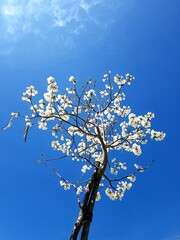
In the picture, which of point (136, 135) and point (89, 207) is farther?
point (136, 135)

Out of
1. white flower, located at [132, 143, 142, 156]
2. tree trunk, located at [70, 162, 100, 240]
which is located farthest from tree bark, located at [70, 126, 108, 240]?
white flower, located at [132, 143, 142, 156]

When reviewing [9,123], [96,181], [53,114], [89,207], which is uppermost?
[53,114]

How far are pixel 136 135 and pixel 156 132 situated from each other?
71 centimetres

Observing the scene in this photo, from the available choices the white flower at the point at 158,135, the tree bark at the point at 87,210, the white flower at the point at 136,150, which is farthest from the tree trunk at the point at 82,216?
the white flower at the point at 158,135

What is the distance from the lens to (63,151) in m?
9.96

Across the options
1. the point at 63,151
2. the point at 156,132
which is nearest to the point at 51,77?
the point at 63,151

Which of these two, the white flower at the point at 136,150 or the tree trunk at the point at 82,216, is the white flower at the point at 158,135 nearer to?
the white flower at the point at 136,150

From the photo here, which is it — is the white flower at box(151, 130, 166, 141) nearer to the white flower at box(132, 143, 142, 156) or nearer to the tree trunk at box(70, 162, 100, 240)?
the white flower at box(132, 143, 142, 156)

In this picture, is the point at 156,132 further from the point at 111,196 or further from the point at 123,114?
the point at 111,196

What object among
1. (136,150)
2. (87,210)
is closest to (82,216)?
(87,210)

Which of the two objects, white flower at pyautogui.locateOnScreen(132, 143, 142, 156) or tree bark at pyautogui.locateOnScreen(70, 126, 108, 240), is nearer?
tree bark at pyautogui.locateOnScreen(70, 126, 108, 240)

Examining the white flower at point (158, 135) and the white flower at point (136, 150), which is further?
the white flower at point (158, 135)

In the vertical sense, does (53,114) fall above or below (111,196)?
above

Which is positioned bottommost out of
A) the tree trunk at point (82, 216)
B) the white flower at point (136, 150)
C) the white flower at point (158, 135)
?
the tree trunk at point (82, 216)
